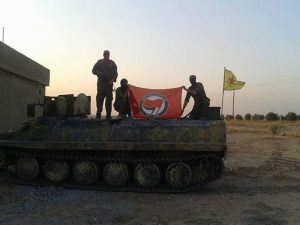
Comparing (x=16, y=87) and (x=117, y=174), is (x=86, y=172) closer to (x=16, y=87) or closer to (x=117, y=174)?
(x=117, y=174)

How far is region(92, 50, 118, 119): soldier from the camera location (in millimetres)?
13672

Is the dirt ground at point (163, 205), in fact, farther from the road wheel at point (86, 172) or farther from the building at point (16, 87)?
the building at point (16, 87)

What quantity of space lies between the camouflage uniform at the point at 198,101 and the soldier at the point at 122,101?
1.58m

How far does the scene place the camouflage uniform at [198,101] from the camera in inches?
521

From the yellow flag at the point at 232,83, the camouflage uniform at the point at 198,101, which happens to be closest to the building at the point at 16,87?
the camouflage uniform at the point at 198,101

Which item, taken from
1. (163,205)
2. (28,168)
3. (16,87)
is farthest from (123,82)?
(16,87)

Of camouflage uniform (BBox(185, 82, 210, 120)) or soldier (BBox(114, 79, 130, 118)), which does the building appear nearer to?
soldier (BBox(114, 79, 130, 118))

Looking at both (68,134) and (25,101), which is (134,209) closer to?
(68,134)

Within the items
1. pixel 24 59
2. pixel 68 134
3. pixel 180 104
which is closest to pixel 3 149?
pixel 68 134

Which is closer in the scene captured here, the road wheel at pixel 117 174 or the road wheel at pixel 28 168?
the road wheel at pixel 117 174

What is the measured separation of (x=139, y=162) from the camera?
12188mm

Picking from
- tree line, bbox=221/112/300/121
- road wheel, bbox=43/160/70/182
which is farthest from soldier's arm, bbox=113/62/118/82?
Answer: tree line, bbox=221/112/300/121

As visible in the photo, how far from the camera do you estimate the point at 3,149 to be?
12.9 meters

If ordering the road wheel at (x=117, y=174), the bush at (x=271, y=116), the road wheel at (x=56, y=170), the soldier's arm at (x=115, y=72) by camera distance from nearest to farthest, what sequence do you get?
the road wheel at (x=117, y=174) → the road wheel at (x=56, y=170) → the soldier's arm at (x=115, y=72) → the bush at (x=271, y=116)
